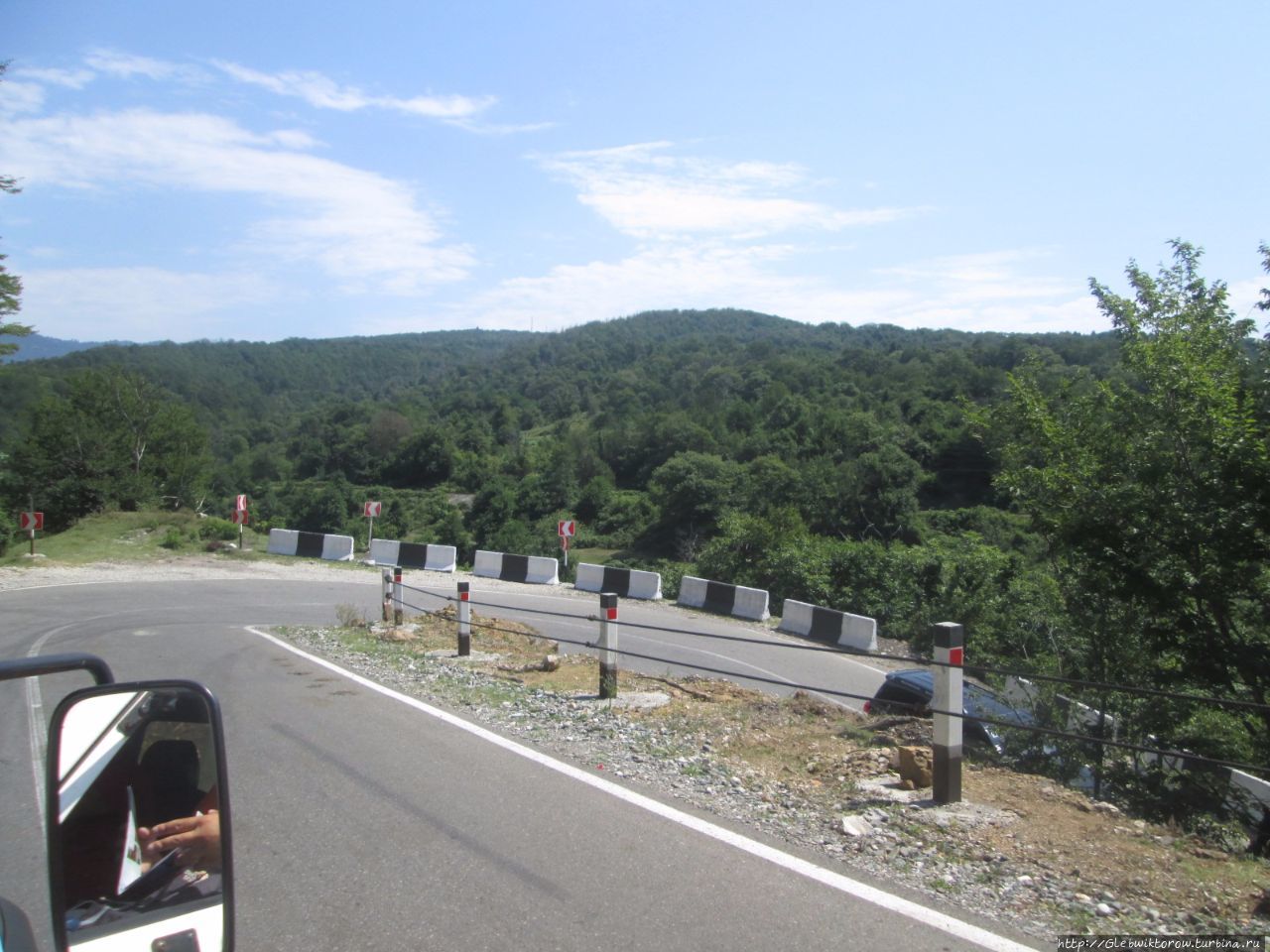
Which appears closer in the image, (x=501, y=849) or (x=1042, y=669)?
(x=501, y=849)

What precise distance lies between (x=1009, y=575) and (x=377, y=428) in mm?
109267

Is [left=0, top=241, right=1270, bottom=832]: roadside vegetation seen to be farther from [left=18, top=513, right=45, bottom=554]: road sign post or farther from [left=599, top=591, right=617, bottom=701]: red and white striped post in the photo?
[left=599, top=591, right=617, bottom=701]: red and white striped post

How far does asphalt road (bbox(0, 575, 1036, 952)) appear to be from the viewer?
4172mm

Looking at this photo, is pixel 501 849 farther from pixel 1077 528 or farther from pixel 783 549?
pixel 783 549

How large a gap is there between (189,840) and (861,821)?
13.9 ft

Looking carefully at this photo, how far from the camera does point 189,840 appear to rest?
2365 millimetres

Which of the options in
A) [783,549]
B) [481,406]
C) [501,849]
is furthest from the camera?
[481,406]

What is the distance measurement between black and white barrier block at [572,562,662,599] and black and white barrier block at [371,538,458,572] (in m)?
5.04

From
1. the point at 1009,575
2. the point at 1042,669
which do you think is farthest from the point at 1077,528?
the point at 1009,575

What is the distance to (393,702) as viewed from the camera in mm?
9016

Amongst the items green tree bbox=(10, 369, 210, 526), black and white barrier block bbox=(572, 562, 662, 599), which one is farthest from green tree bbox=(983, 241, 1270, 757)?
green tree bbox=(10, 369, 210, 526)

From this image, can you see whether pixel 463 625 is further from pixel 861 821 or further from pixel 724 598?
pixel 724 598

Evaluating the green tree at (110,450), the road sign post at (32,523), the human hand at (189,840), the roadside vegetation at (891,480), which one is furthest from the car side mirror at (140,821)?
the green tree at (110,450)

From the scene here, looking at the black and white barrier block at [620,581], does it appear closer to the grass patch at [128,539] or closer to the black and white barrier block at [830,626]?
the black and white barrier block at [830,626]
